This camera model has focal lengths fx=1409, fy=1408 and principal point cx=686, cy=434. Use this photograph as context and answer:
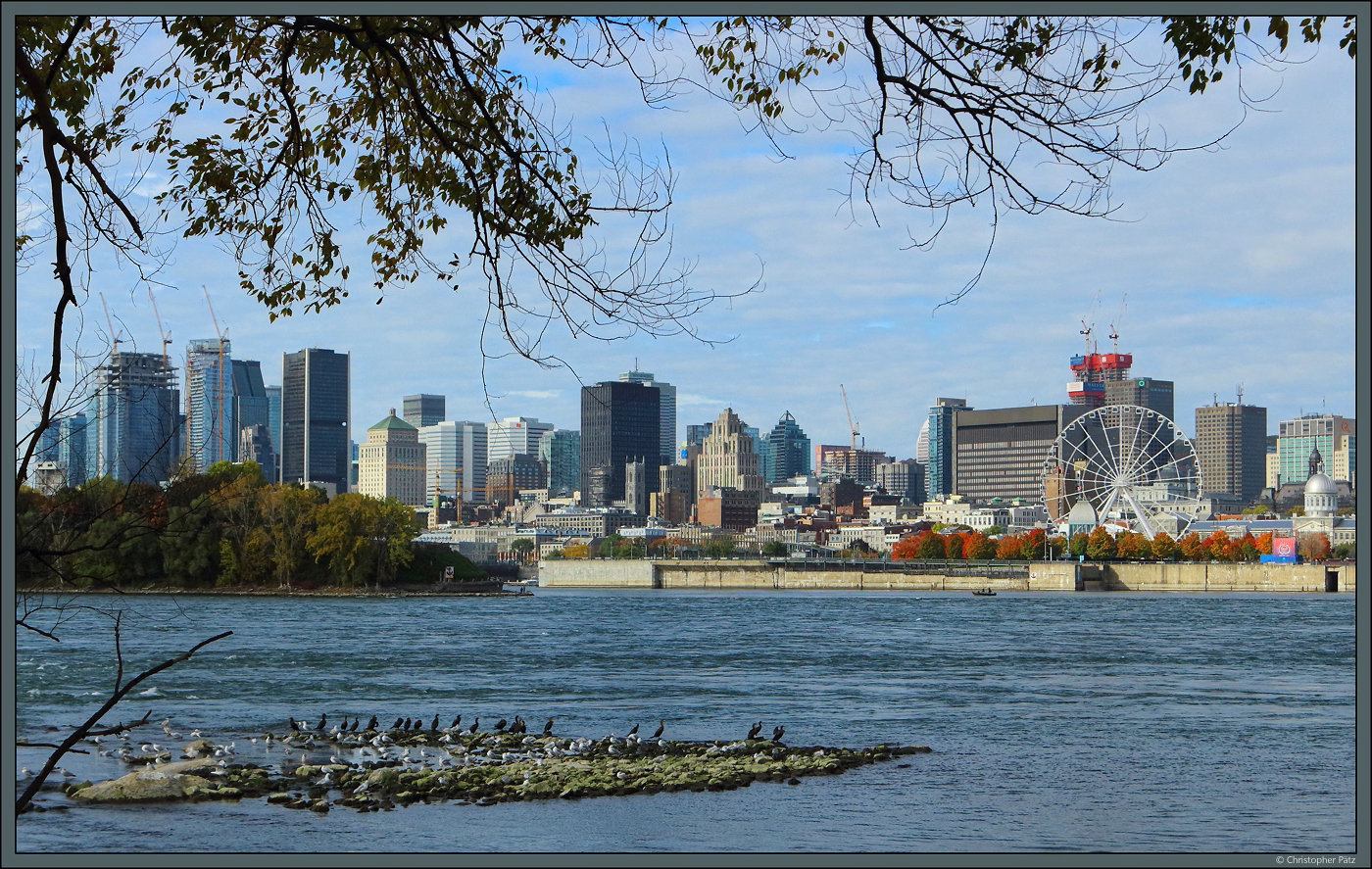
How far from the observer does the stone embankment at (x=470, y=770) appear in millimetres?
19391

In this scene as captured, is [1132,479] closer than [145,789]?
No

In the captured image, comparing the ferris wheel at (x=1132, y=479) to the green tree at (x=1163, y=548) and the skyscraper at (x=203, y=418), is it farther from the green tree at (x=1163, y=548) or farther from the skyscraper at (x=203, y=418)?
the skyscraper at (x=203, y=418)

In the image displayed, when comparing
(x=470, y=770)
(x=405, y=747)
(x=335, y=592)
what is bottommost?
(x=335, y=592)

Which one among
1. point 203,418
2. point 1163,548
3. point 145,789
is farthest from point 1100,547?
point 145,789

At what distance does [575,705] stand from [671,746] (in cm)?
857

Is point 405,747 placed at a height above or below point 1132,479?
below

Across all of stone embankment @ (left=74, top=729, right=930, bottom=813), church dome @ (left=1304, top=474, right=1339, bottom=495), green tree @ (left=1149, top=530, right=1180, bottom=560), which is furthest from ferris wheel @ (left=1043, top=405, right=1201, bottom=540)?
stone embankment @ (left=74, top=729, right=930, bottom=813)

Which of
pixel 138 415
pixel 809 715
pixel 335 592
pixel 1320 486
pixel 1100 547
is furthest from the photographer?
pixel 1320 486

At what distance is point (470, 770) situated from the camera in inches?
827

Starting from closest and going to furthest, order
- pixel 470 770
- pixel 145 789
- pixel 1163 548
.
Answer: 1. pixel 145 789
2. pixel 470 770
3. pixel 1163 548

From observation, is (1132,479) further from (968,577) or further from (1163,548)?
(968,577)

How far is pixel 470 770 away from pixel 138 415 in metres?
10.7

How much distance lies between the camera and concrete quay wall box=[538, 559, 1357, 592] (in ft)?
436

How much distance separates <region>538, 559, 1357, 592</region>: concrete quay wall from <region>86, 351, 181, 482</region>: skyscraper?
128 m
